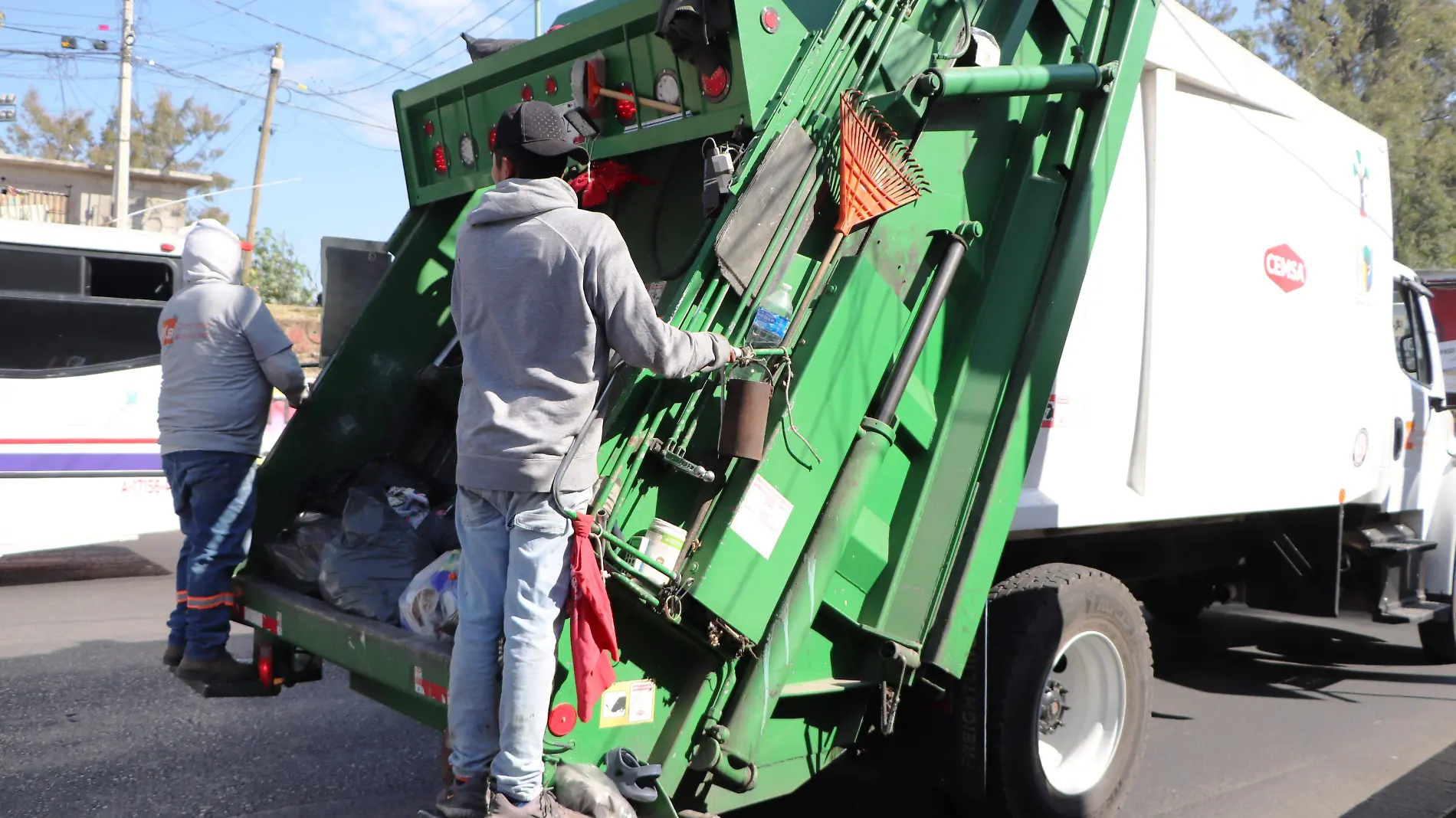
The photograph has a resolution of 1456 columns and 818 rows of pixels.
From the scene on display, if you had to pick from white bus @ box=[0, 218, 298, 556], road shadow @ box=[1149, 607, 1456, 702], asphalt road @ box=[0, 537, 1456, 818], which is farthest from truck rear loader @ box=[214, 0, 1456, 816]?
white bus @ box=[0, 218, 298, 556]

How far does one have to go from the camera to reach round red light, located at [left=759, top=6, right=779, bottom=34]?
2971 millimetres

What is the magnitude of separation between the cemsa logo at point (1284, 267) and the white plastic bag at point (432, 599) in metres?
3.50

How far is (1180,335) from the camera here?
4.12m

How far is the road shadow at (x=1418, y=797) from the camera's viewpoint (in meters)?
4.21

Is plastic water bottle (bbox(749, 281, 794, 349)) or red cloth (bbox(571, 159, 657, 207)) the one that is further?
red cloth (bbox(571, 159, 657, 207))

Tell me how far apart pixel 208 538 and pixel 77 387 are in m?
4.87

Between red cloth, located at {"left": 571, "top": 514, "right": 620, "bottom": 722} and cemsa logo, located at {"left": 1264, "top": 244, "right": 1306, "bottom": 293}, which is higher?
cemsa logo, located at {"left": 1264, "top": 244, "right": 1306, "bottom": 293}

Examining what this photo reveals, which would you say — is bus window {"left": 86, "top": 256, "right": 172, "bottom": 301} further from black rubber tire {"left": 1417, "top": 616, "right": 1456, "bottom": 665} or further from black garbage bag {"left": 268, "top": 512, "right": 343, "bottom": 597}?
black rubber tire {"left": 1417, "top": 616, "right": 1456, "bottom": 665}

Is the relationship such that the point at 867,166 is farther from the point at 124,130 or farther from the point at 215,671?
the point at 124,130

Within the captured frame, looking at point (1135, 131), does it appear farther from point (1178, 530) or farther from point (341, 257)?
point (341, 257)

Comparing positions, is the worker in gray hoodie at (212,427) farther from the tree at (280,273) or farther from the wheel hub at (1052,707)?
the tree at (280,273)

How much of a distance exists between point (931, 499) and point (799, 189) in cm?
102

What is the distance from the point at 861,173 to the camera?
3059 millimetres

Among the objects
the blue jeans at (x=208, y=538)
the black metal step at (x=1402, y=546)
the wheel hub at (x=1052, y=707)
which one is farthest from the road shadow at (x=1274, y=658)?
the blue jeans at (x=208, y=538)
